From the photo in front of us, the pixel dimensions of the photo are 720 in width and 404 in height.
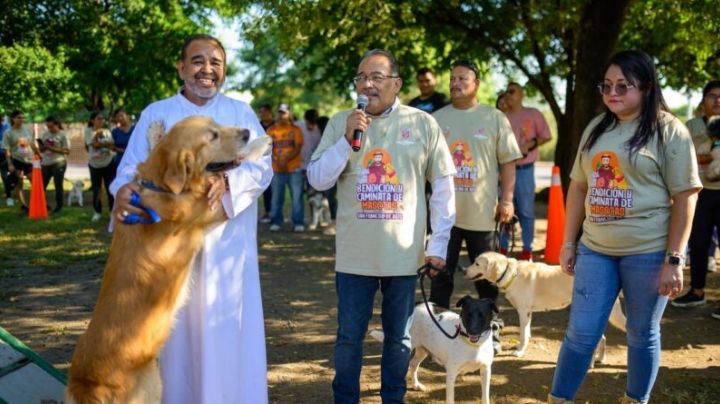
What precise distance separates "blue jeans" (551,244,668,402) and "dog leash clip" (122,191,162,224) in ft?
8.34

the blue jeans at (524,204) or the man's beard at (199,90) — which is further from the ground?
the man's beard at (199,90)

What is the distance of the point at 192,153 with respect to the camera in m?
3.52

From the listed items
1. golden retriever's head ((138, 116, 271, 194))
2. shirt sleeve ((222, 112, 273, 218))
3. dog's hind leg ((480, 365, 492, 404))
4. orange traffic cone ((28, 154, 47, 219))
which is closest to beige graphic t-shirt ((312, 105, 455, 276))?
shirt sleeve ((222, 112, 273, 218))

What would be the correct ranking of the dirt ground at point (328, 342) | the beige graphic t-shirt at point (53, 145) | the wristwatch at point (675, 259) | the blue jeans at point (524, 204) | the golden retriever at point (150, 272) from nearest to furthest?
the golden retriever at point (150, 272), the wristwatch at point (675, 259), the dirt ground at point (328, 342), the blue jeans at point (524, 204), the beige graphic t-shirt at point (53, 145)

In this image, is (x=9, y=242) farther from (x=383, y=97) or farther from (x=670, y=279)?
(x=670, y=279)

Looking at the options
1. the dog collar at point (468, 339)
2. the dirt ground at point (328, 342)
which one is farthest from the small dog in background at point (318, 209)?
the dog collar at point (468, 339)

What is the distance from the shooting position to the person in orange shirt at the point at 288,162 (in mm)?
13148

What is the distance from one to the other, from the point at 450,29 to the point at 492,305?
10.3 metres

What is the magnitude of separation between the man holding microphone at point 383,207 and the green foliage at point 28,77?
11099 mm

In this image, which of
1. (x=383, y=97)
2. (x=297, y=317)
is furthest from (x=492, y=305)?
(x=297, y=317)

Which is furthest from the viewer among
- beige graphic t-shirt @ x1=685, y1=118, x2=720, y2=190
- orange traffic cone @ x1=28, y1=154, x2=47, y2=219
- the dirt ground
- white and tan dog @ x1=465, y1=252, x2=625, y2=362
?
orange traffic cone @ x1=28, y1=154, x2=47, y2=219

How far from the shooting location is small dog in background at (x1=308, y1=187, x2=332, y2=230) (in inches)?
539

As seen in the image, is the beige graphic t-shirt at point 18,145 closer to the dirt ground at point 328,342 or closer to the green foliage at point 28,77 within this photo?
the green foliage at point 28,77

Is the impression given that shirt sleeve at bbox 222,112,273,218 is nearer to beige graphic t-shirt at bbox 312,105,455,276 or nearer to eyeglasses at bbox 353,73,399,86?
beige graphic t-shirt at bbox 312,105,455,276
